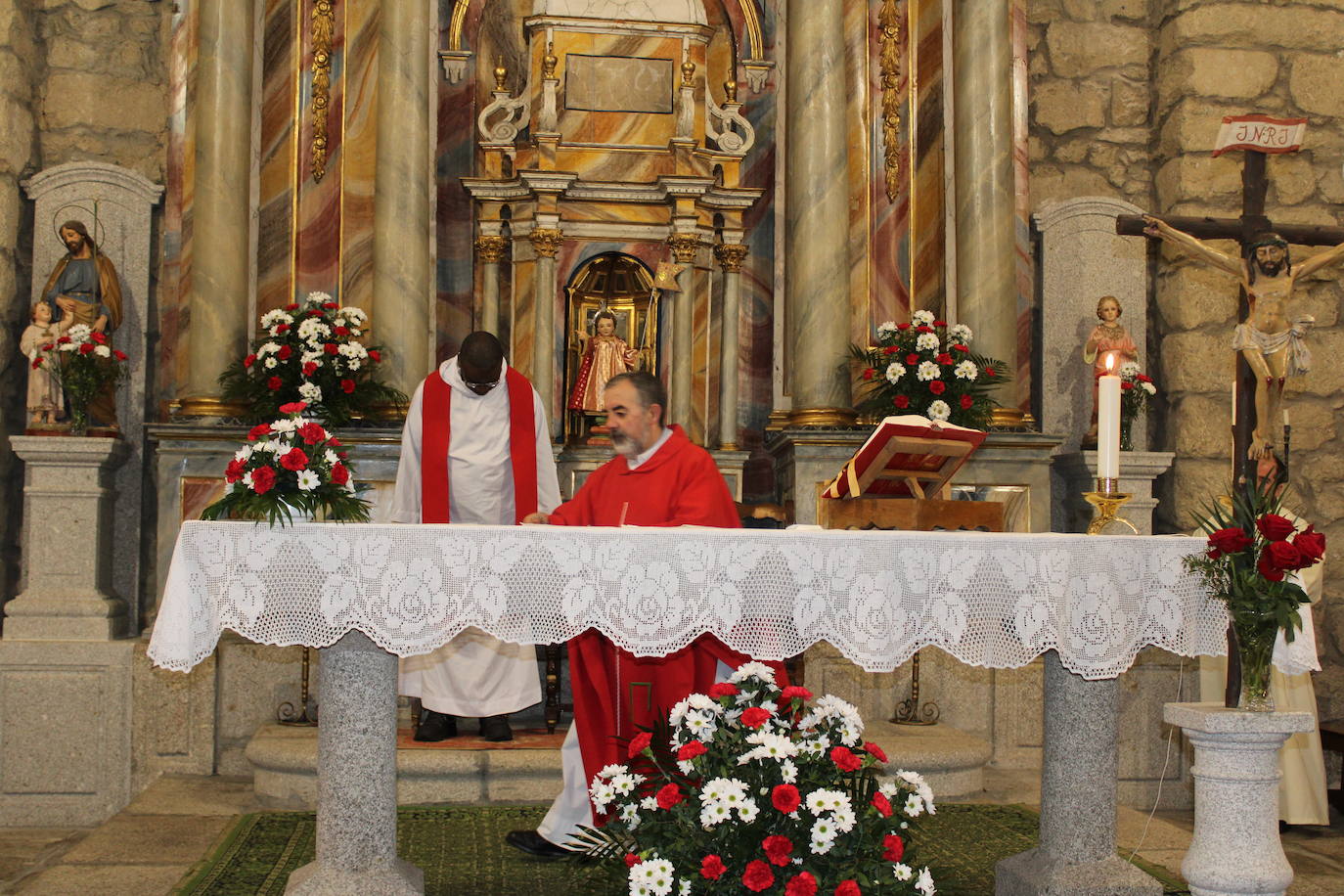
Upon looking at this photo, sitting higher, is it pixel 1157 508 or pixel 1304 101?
pixel 1304 101

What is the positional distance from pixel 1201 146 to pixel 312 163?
5737mm

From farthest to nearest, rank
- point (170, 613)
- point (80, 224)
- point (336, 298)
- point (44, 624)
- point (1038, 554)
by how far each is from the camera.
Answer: point (336, 298)
point (80, 224)
point (44, 624)
point (1038, 554)
point (170, 613)

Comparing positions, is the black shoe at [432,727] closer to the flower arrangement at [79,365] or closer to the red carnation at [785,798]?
the flower arrangement at [79,365]

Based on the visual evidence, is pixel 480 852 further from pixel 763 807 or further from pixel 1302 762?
pixel 1302 762

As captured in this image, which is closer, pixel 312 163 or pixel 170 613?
pixel 170 613

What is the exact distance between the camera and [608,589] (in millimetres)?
3961

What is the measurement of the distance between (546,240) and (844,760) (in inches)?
221

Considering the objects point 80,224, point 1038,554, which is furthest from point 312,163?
point 1038,554

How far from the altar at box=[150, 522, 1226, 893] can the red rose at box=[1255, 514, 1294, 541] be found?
328mm

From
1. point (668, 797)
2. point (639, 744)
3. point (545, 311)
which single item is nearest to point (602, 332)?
point (545, 311)

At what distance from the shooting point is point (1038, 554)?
4.11 metres

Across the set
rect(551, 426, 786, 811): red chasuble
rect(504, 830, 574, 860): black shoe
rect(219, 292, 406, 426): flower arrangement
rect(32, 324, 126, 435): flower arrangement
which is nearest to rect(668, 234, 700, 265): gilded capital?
rect(219, 292, 406, 426): flower arrangement

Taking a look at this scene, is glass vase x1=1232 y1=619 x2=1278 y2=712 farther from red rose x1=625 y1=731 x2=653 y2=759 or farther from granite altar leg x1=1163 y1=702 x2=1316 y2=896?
red rose x1=625 y1=731 x2=653 y2=759

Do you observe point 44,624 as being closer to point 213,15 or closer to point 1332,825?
point 213,15
